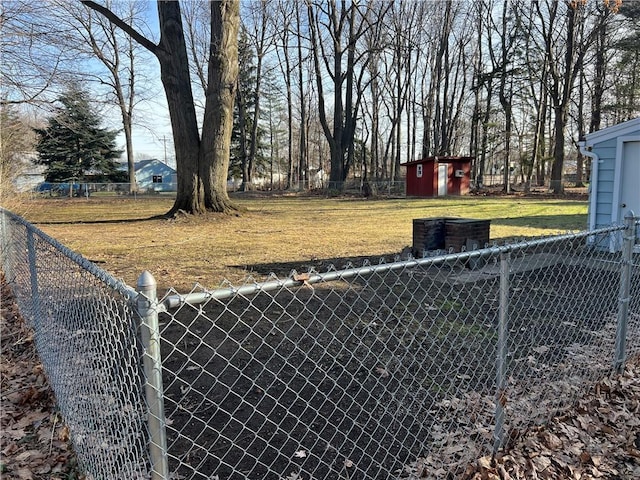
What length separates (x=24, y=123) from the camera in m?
14.2

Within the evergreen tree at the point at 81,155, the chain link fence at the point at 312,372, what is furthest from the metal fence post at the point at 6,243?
the evergreen tree at the point at 81,155

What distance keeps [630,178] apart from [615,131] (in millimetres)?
846

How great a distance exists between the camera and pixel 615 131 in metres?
7.80

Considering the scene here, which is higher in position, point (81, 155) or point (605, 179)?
point (81, 155)

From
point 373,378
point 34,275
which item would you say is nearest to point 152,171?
point 34,275

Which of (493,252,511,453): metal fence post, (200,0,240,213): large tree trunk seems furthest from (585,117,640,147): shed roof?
(200,0,240,213): large tree trunk

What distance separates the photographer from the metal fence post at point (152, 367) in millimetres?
1298

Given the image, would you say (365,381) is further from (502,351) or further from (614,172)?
(614,172)

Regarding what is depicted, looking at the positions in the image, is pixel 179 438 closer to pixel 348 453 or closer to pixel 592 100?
pixel 348 453

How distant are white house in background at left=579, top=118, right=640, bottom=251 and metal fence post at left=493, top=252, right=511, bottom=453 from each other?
618 centimetres

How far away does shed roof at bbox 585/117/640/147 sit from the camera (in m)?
7.52

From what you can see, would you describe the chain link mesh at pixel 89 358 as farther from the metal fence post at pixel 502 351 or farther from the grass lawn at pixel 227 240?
the grass lawn at pixel 227 240

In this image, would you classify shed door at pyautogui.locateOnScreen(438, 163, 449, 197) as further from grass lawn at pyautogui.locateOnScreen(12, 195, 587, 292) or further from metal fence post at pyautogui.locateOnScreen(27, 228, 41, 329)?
metal fence post at pyautogui.locateOnScreen(27, 228, 41, 329)

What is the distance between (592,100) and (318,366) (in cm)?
3698
